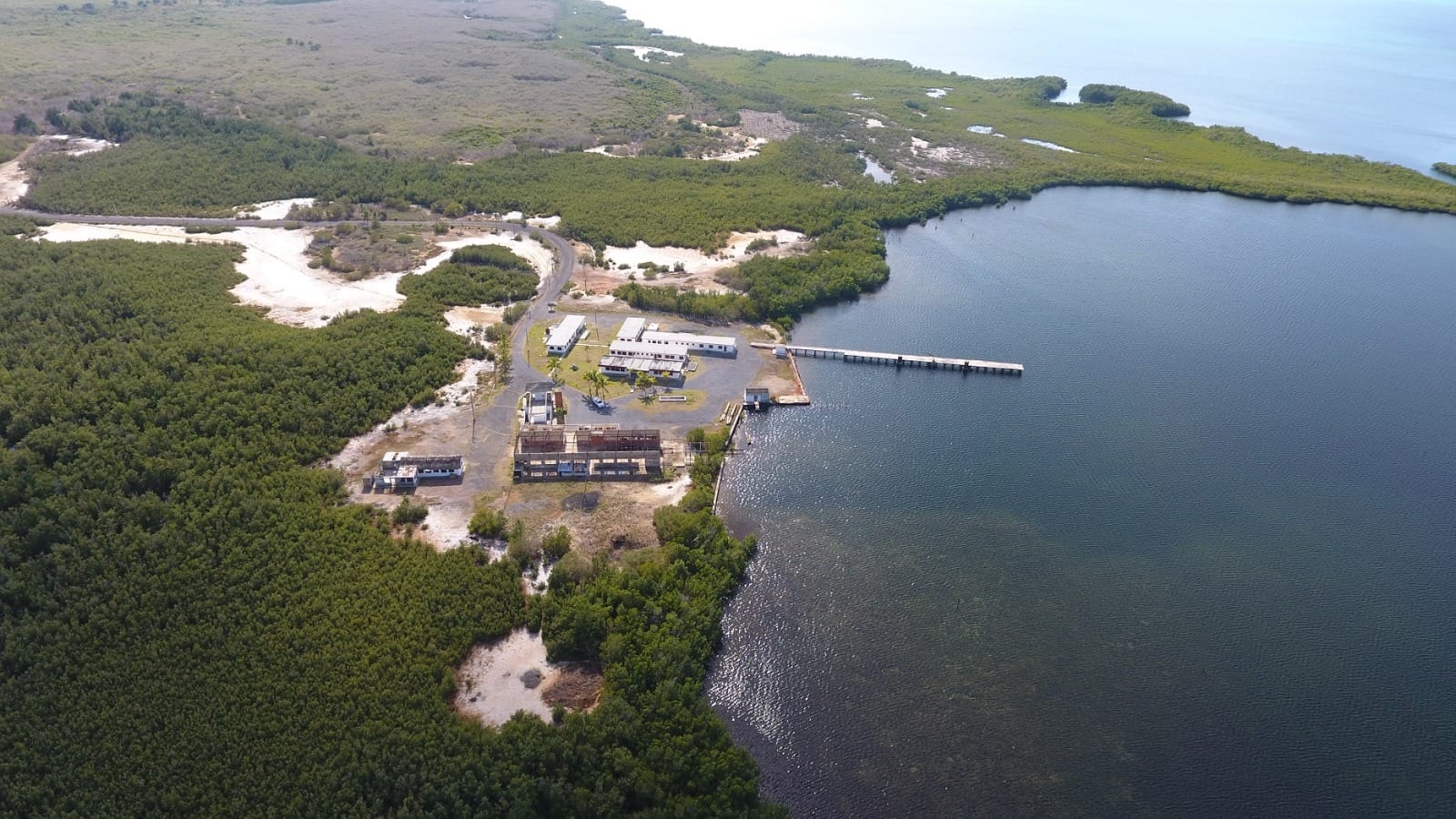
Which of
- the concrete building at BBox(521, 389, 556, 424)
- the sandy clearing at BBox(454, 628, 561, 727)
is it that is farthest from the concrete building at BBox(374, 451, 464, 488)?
the sandy clearing at BBox(454, 628, 561, 727)

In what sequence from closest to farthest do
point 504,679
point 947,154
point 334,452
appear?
point 504,679
point 334,452
point 947,154

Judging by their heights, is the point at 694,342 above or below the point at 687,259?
below

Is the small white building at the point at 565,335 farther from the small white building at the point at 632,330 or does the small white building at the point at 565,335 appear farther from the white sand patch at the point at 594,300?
the white sand patch at the point at 594,300

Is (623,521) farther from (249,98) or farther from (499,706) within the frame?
(249,98)

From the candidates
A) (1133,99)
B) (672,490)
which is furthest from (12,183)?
(1133,99)

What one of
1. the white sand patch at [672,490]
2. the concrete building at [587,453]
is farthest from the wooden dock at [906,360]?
the white sand patch at [672,490]

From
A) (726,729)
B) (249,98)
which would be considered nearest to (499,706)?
(726,729)

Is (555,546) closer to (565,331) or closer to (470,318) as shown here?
(565,331)
